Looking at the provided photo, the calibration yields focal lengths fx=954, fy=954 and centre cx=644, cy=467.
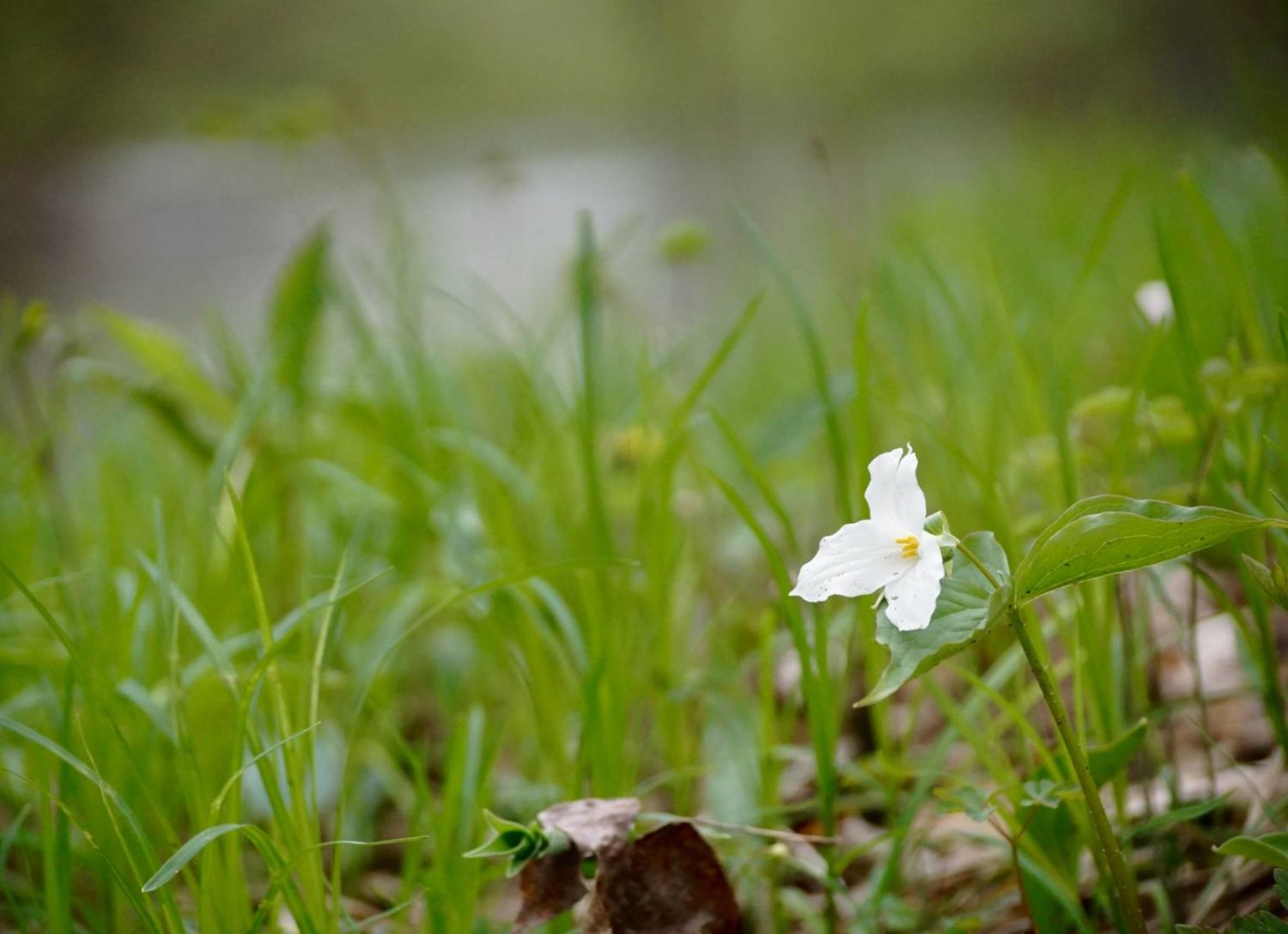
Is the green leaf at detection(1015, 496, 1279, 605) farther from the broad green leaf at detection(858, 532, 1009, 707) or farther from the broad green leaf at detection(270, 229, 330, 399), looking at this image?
the broad green leaf at detection(270, 229, 330, 399)

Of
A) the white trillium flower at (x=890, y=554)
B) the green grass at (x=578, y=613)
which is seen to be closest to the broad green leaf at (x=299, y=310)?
the green grass at (x=578, y=613)

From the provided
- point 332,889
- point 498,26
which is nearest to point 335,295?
point 332,889

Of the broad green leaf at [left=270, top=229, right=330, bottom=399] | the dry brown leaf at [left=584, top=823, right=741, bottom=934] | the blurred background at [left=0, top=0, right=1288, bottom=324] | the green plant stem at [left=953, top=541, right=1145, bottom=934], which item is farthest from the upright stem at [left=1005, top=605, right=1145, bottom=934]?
the blurred background at [left=0, top=0, right=1288, bottom=324]

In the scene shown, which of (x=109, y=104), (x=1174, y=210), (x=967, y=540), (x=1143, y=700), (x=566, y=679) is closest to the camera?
(x=967, y=540)

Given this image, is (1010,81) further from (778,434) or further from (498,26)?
(778,434)

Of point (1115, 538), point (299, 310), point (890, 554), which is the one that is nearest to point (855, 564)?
point (890, 554)

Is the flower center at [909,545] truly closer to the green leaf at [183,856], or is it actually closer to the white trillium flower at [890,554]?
the white trillium flower at [890,554]

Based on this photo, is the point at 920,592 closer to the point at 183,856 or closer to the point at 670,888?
the point at 670,888
